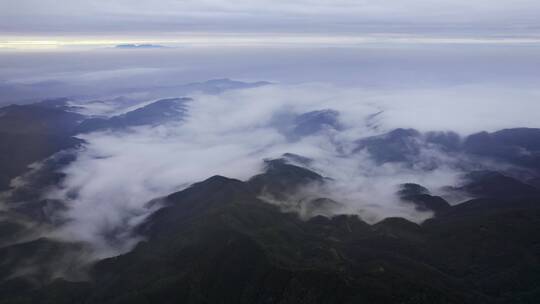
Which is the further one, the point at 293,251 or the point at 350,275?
Answer: the point at 293,251

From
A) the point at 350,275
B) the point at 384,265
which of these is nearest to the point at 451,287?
the point at 384,265

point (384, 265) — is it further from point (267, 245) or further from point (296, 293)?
point (267, 245)

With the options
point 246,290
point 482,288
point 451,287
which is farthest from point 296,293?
point 482,288

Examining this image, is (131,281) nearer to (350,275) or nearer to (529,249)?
(350,275)

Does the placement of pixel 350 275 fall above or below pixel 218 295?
above

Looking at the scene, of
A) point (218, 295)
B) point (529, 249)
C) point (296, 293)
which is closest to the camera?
point (296, 293)

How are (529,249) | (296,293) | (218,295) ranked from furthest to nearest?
(529,249) → (218,295) → (296,293)

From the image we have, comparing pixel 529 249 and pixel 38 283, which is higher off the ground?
pixel 529 249

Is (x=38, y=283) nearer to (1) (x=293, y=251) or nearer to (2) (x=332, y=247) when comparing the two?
(1) (x=293, y=251)

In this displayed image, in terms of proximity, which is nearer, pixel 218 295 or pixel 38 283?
pixel 218 295
